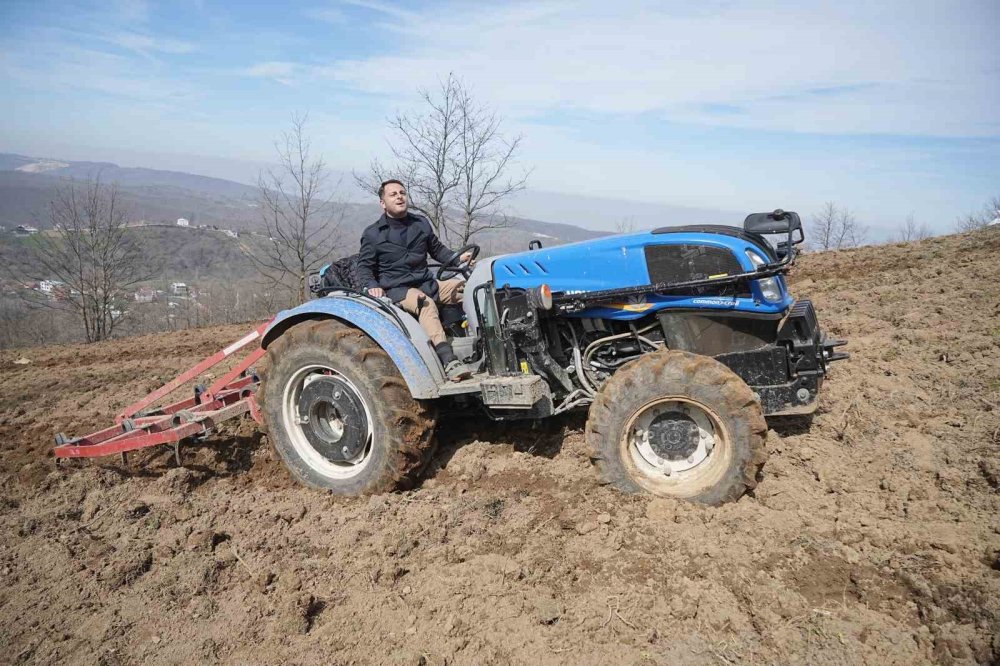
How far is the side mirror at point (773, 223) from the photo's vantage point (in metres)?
3.44

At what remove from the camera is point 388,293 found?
4.44 metres

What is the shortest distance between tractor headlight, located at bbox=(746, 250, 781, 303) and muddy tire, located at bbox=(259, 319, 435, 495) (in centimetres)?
213

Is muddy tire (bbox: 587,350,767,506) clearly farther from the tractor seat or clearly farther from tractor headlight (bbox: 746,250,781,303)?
the tractor seat

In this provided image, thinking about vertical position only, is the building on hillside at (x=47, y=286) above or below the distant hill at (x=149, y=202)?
below

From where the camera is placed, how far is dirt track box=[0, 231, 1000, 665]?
2537mm

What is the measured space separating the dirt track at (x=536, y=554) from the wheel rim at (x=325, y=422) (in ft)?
0.88

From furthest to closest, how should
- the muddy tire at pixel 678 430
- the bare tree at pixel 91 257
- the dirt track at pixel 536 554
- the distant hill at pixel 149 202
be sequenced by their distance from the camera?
the distant hill at pixel 149 202, the bare tree at pixel 91 257, the muddy tire at pixel 678 430, the dirt track at pixel 536 554

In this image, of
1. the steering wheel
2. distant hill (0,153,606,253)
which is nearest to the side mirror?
the steering wheel

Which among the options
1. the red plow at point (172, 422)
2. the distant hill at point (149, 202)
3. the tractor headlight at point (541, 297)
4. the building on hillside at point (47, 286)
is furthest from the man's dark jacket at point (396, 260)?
the distant hill at point (149, 202)

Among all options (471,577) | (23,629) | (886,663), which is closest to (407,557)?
(471,577)

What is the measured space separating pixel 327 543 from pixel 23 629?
1.40 meters

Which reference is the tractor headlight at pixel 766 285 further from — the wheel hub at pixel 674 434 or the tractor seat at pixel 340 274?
the tractor seat at pixel 340 274

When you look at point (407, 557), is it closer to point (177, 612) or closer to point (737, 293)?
point (177, 612)

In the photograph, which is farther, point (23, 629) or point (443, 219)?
point (443, 219)
